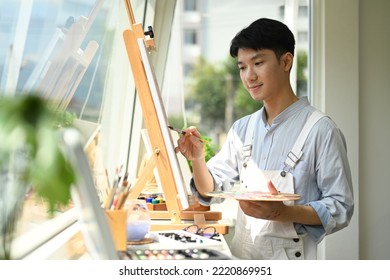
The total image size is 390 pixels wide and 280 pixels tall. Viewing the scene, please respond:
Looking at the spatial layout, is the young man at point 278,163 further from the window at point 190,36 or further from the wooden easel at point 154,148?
the window at point 190,36

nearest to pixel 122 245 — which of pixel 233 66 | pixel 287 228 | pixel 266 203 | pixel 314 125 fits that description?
pixel 266 203

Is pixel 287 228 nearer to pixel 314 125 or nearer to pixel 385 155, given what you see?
pixel 314 125

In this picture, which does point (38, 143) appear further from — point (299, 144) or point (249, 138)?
point (249, 138)

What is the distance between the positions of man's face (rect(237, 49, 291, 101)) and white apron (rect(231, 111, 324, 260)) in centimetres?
16

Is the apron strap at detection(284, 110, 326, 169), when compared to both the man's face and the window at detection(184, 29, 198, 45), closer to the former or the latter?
the man's face

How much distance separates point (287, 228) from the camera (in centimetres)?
173

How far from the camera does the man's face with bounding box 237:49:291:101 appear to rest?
1.82 meters

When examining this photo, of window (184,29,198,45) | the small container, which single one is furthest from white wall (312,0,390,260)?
the small container

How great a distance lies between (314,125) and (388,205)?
4.63ft

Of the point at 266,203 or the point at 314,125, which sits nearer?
the point at 266,203

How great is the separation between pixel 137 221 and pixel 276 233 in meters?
0.47

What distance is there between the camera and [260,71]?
1827 mm

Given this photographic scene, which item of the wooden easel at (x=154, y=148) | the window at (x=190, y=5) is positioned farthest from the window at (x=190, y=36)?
the wooden easel at (x=154, y=148)

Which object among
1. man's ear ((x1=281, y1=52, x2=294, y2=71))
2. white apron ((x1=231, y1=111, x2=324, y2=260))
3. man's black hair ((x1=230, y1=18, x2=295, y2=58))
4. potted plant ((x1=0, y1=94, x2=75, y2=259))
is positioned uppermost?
man's black hair ((x1=230, y1=18, x2=295, y2=58))
